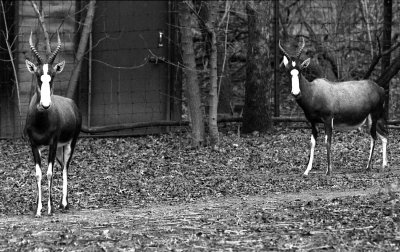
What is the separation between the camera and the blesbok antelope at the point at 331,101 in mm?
13086

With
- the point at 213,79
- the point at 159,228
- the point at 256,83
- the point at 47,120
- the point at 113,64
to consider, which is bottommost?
the point at 159,228

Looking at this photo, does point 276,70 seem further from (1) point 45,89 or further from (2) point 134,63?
(1) point 45,89

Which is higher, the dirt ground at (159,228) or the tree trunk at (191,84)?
the tree trunk at (191,84)

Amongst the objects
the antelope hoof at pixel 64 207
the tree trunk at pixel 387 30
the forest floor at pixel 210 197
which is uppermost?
the tree trunk at pixel 387 30

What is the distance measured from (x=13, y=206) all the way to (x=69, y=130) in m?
1.06

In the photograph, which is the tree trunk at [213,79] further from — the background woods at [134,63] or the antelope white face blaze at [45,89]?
the antelope white face blaze at [45,89]

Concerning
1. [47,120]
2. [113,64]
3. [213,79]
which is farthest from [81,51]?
[47,120]

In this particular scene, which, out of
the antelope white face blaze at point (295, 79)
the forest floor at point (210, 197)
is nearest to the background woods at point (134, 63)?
the forest floor at point (210, 197)

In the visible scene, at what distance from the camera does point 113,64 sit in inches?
692

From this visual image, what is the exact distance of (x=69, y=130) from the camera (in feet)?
35.1

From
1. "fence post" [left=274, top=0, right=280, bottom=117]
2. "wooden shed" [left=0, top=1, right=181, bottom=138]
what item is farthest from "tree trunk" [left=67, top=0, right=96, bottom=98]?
"fence post" [left=274, top=0, right=280, bottom=117]

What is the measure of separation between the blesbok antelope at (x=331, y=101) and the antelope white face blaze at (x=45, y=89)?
422 cm

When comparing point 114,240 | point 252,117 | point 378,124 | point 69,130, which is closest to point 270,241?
point 114,240

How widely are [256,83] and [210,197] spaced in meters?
5.78
